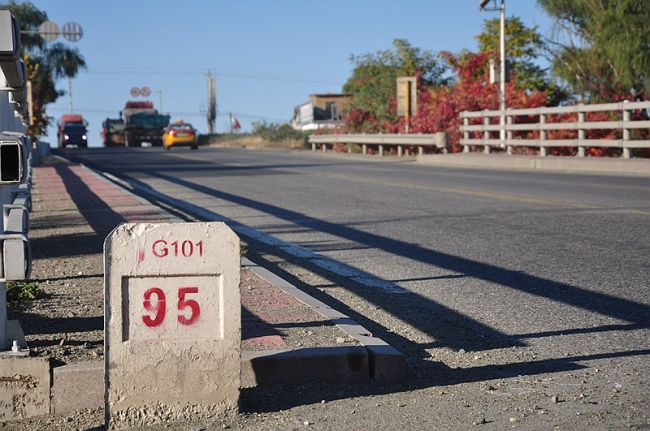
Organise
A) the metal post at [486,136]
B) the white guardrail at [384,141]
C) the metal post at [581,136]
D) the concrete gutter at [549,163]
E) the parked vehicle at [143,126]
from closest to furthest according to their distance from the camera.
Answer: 1. the concrete gutter at [549,163]
2. the metal post at [581,136]
3. the metal post at [486,136]
4. the white guardrail at [384,141]
5. the parked vehicle at [143,126]

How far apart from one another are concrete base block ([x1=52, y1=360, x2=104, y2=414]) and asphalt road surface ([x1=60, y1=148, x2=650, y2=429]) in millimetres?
679

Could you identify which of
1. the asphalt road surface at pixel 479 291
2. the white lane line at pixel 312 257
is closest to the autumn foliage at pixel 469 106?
the asphalt road surface at pixel 479 291

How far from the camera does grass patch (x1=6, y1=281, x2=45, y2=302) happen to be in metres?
7.07

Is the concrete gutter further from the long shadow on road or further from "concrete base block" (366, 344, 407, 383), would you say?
"concrete base block" (366, 344, 407, 383)

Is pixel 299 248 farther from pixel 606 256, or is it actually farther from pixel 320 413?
pixel 320 413

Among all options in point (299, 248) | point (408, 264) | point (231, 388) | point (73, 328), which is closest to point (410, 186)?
point (299, 248)

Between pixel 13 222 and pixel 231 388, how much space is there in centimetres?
143

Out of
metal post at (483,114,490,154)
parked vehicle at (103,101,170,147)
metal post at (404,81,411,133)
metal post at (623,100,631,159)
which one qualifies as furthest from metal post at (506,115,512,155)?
parked vehicle at (103,101,170,147)

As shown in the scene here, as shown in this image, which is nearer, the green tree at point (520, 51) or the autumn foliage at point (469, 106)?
the autumn foliage at point (469, 106)

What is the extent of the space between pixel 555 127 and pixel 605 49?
7169 mm

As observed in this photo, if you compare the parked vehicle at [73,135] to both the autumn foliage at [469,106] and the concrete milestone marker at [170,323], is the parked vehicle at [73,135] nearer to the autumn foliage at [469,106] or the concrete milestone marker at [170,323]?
the autumn foliage at [469,106]

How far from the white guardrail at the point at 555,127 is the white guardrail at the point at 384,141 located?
1083 mm

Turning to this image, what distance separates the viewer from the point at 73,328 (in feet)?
20.3

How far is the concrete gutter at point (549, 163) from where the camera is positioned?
22.3 metres
